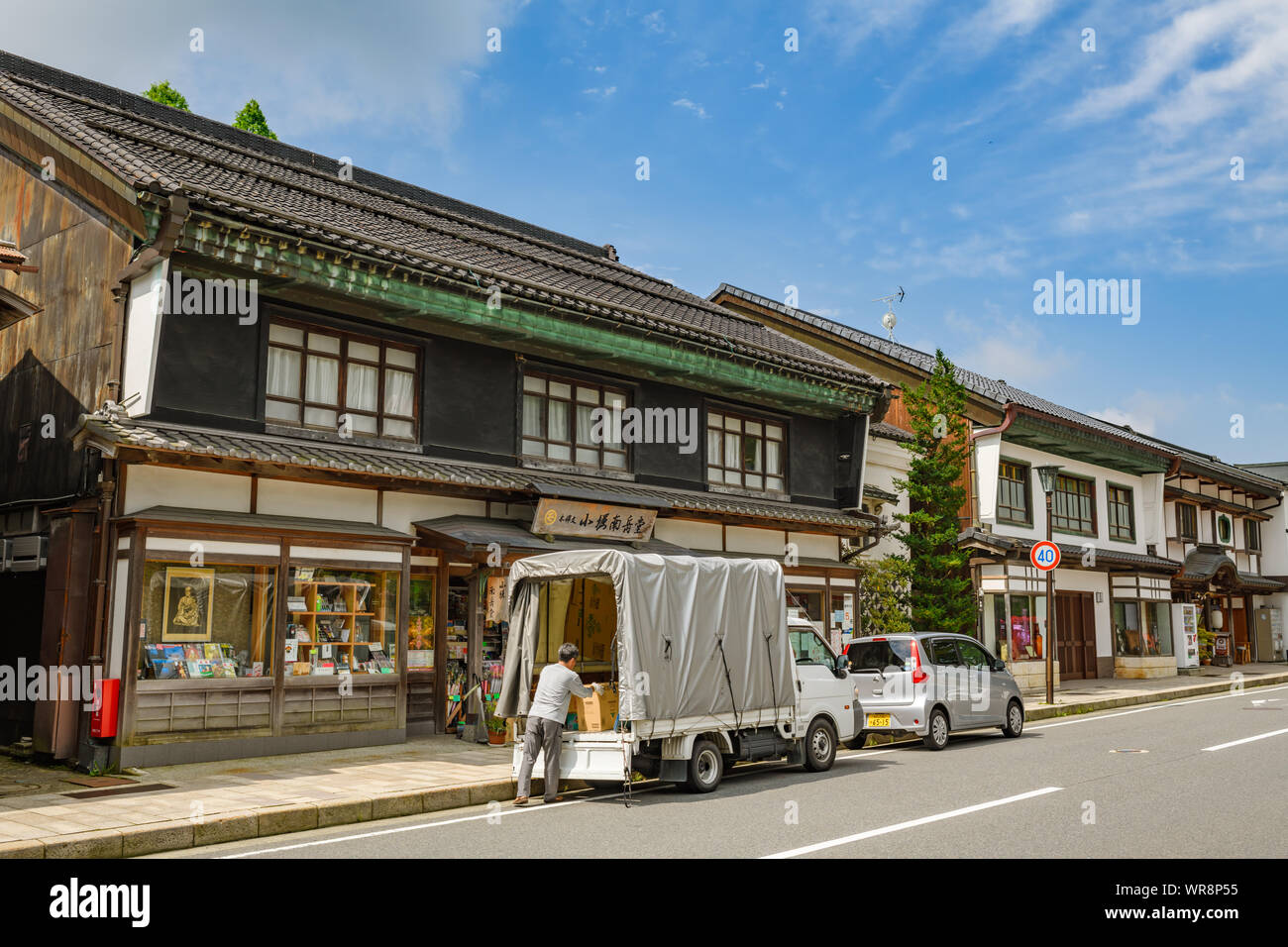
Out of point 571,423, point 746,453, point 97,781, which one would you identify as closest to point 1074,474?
point 746,453

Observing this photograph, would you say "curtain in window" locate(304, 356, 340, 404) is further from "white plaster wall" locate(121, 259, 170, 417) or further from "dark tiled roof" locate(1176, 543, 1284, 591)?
"dark tiled roof" locate(1176, 543, 1284, 591)

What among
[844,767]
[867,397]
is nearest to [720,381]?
[867,397]

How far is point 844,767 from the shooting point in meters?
13.7

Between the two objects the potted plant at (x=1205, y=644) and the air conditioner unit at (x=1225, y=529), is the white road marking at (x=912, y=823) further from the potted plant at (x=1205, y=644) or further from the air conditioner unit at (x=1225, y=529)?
the air conditioner unit at (x=1225, y=529)

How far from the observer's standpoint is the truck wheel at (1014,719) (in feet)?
57.2

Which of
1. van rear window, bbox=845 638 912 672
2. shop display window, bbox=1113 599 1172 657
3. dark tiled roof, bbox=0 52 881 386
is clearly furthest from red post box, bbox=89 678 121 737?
shop display window, bbox=1113 599 1172 657

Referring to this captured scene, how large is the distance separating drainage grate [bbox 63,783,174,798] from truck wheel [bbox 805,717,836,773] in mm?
7547

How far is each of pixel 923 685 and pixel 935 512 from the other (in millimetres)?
8437

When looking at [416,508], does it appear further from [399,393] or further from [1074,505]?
[1074,505]

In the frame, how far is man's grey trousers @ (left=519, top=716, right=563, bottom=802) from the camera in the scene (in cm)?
1117

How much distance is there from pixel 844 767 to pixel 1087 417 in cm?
3272

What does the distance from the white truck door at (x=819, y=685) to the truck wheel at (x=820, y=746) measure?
0.53ft

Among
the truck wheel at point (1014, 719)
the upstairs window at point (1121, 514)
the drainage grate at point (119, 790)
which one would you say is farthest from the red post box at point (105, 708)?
the upstairs window at point (1121, 514)

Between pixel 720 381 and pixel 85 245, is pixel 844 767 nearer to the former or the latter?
pixel 720 381
